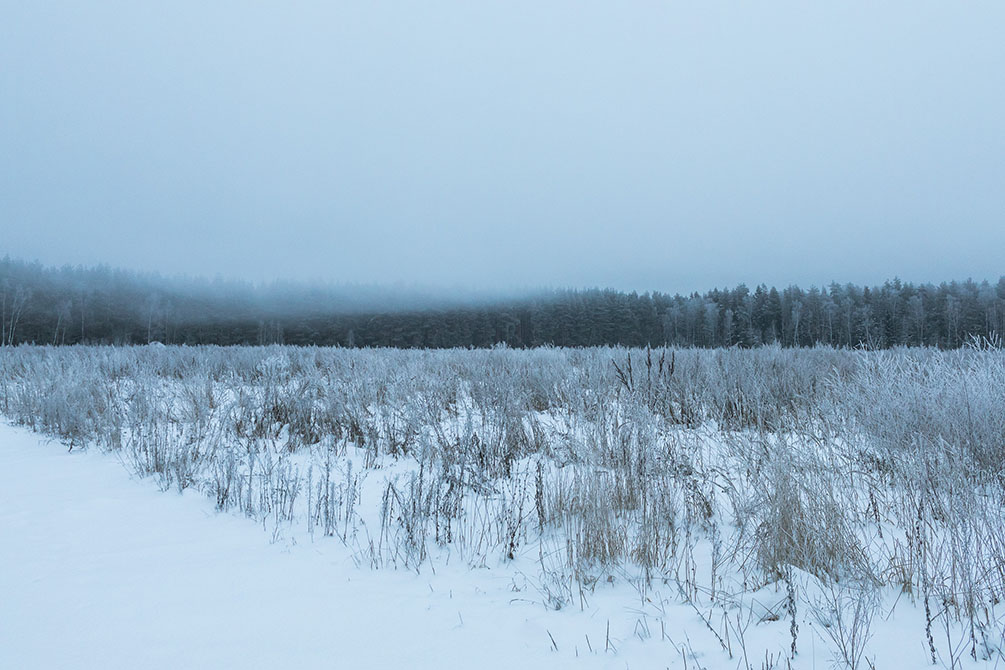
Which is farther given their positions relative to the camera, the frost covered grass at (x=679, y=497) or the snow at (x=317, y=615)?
the frost covered grass at (x=679, y=497)

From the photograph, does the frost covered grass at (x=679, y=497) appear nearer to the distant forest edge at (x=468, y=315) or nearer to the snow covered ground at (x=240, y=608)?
the snow covered ground at (x=240, y=608)

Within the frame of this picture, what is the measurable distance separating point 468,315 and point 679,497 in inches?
2564

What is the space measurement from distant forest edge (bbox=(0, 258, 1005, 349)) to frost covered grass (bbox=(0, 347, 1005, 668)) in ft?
148

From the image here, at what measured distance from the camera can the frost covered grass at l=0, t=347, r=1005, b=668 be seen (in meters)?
1.75

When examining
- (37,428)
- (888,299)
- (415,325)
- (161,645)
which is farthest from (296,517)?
(888,299)

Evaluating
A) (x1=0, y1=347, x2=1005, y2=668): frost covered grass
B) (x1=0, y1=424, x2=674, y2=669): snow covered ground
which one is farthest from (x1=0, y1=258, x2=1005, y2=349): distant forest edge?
(x1=0, y1=424, x2=674, y2=669): snow covered ground

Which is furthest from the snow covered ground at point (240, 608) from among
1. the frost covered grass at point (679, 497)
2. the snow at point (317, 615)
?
the frost covered grass at point (679, 497)

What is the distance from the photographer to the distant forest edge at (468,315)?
174 ft

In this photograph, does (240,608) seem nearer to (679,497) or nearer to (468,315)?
(679,497)

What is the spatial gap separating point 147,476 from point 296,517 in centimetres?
181

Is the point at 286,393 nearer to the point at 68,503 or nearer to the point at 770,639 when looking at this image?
the point at 68,503

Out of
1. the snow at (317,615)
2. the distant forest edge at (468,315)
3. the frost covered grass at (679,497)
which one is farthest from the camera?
the distant forest edge at (468,315)

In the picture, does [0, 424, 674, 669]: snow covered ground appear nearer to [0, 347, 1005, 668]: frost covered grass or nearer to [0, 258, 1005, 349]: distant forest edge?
[0, 347, 1005, 668]: frost covered grass

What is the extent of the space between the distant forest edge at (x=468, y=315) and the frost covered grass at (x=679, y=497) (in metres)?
45.1
